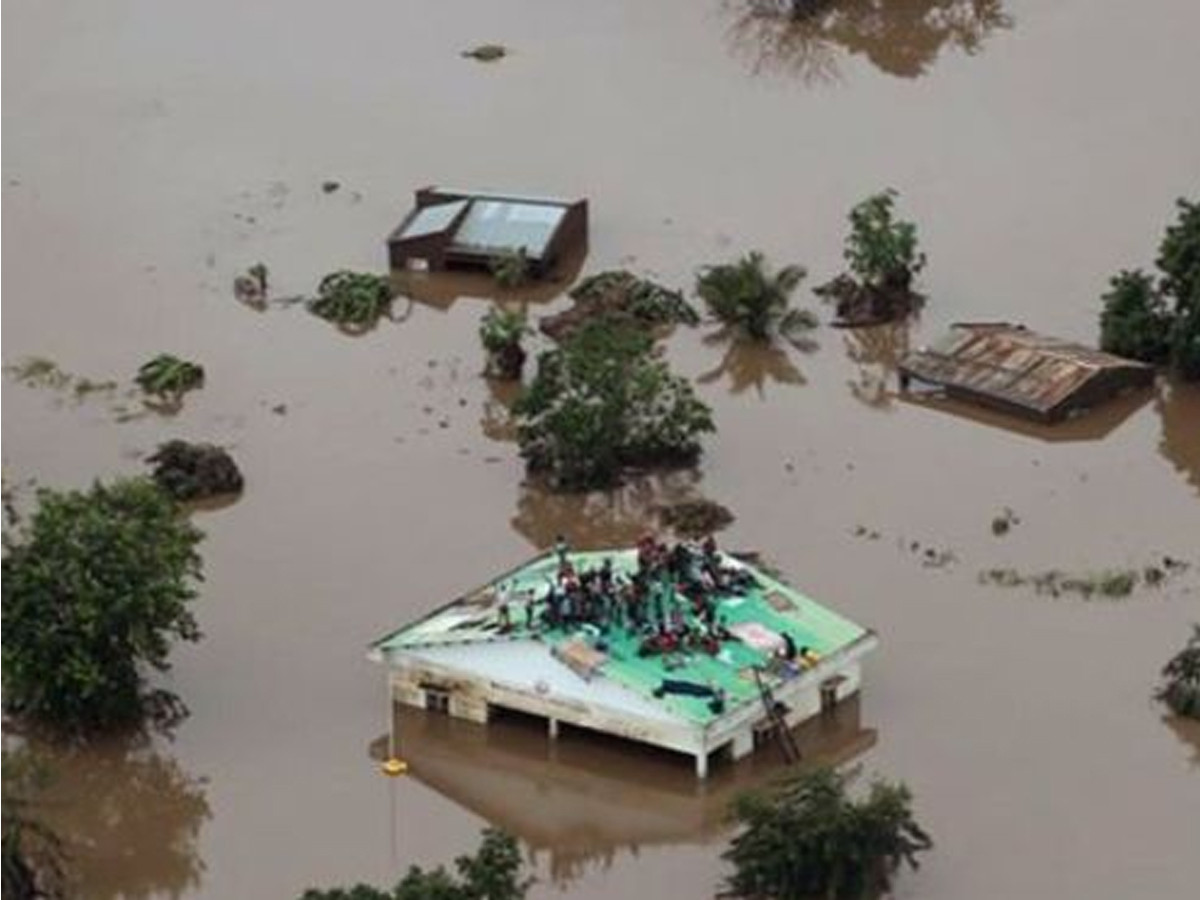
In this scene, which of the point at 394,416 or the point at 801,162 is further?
the point at 801,162

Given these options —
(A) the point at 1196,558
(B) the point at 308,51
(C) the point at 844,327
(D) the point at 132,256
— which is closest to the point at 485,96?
(B) the point at 308,51

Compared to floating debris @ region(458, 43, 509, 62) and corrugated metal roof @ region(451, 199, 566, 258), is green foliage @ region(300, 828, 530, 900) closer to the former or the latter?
corrugated metal roof @ region(451, 199, 566, 258)

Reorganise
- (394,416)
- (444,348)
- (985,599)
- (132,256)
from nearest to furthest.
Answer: (985,599)
(394,416)
(444,348)
(132,256)

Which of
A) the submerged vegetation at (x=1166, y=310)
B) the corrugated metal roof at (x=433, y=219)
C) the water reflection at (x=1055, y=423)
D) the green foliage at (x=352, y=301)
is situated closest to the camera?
the water reflection at (x=1055, y=423)

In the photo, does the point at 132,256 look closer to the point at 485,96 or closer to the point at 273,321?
the point at 273,321

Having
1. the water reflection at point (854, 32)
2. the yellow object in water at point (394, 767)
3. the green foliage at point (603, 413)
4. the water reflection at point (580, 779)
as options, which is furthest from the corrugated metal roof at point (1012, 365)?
the water reflection at point (854, 32)

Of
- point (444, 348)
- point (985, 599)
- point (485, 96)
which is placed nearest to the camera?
point (985, 599)

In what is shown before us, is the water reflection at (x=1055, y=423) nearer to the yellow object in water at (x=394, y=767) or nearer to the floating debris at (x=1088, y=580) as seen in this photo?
the floating debris at (x=1088, y=580)
